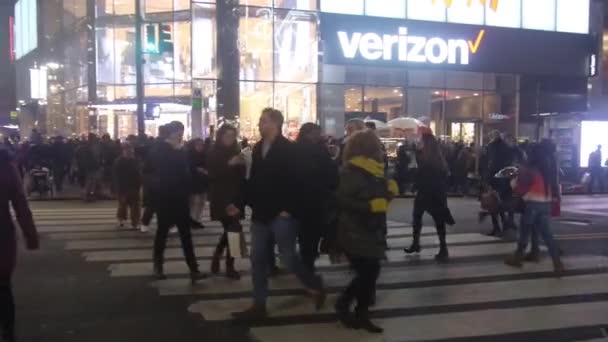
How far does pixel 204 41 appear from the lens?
2566cm

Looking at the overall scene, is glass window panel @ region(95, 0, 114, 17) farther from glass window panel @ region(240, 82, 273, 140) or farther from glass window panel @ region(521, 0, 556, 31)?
glass window panel @ region(521, 0, 556, 31)

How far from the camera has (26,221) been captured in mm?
4922

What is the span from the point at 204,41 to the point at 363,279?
21.4 metres

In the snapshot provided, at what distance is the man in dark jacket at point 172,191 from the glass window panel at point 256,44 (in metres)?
17.9

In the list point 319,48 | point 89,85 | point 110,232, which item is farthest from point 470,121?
point 110,232

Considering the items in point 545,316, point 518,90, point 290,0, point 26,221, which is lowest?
point 545,316

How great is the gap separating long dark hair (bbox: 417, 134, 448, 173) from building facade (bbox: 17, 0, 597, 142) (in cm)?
1322

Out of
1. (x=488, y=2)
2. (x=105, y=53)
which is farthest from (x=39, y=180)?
(x=488, y=2)

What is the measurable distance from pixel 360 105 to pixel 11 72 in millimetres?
61466

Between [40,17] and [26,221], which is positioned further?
[40,17]

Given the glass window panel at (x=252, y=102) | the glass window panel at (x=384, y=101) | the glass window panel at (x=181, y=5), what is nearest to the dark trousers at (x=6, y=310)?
the glass window panel at (x=252, y=102)

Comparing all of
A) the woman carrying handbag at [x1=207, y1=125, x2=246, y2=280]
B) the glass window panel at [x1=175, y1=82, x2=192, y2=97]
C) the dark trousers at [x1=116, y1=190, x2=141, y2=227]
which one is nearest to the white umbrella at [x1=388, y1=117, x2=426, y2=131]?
the glass window panel at [x1=175, y1=82, x2=192, y2=97]

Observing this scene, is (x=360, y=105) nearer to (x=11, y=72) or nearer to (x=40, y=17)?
(x=40, y=17)

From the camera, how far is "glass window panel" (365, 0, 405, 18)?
89.0ft
